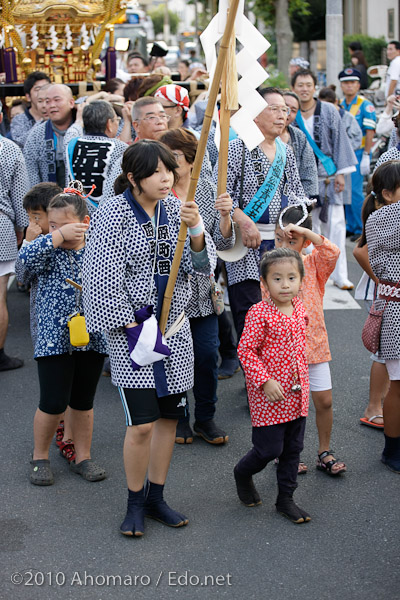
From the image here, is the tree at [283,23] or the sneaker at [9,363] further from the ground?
the tree at [283,23]

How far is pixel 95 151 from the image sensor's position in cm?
618

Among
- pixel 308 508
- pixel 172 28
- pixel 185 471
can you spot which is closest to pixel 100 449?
pixel 185 471

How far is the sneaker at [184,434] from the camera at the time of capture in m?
5.25

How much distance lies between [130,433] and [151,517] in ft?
1.79

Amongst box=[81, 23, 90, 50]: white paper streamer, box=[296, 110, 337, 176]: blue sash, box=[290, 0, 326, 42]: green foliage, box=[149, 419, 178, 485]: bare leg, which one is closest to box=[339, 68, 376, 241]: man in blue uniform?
box=[296, 110, 337, 176]: blue sash

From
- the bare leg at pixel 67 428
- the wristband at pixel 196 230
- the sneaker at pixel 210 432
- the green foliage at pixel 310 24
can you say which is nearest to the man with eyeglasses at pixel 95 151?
the bare leg at pixel 67 428

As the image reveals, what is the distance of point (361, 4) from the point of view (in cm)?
3959

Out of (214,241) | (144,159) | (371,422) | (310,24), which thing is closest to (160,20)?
(310,24)

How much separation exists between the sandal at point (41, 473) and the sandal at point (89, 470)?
15 centimetres

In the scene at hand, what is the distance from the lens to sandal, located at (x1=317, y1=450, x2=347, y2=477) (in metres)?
4.68

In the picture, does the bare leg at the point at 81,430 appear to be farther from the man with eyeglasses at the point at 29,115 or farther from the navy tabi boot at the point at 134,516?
the man with eyeglasses at the point at 29,115

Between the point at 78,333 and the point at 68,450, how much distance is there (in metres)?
0.95

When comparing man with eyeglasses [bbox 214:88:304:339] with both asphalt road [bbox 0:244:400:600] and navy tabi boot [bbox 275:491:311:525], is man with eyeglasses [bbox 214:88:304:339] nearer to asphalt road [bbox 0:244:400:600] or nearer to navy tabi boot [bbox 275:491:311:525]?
asphalt road [bbox 0:244:400:600]

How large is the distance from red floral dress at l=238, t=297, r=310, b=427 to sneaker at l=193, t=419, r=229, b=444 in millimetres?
1170
